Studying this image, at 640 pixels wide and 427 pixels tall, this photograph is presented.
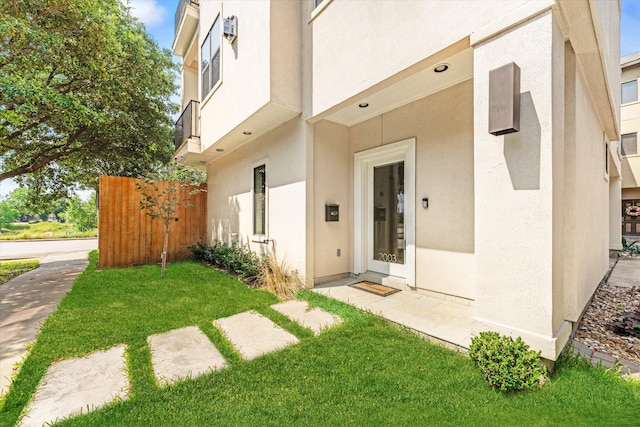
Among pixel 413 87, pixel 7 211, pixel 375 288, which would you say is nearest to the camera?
pixel 413 87

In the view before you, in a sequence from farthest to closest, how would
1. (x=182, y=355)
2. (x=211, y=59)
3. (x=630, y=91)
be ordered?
(x=630, y=91) → (x=211, y=59) → (x=182, y=355)

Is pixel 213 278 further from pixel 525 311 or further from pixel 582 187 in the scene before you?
pixel 582 187

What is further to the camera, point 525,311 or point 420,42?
point 420,42

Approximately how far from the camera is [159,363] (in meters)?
2.85

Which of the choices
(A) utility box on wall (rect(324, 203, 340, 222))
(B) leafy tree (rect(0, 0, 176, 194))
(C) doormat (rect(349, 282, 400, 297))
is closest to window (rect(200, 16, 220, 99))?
(B) leafy tree (rect(0, 0, 176, 194))

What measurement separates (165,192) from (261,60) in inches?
147

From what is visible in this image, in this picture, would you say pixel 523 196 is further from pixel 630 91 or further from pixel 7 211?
pixel 7 211

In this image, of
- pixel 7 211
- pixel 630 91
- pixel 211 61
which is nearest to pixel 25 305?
pixel 211 61

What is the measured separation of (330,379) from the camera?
2541 millimetres

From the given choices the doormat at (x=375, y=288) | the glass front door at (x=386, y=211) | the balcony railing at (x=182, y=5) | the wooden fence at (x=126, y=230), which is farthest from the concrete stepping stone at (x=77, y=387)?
the balcony railing at (x=182, y=5)

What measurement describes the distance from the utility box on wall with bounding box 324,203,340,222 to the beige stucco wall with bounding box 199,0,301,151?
2025mm

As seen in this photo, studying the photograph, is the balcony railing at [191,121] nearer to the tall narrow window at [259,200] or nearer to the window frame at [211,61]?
the window frame at [211,61]

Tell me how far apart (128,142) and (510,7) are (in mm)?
11731

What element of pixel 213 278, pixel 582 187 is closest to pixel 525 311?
pixel 582 187
